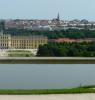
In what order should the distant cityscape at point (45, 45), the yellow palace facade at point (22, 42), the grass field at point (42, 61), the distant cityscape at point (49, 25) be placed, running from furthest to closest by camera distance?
the distant cityscape at point (49, 25) → the yellow palace facade at point (22, 42) → the distant cityscape at point (45, 45) → the grass field at point (42, 61)

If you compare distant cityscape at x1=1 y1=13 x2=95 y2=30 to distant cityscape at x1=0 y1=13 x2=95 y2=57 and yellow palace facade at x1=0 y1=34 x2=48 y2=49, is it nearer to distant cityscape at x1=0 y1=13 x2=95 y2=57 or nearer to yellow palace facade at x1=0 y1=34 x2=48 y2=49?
distant cityscape at x1=0 y1=13 x2=95 y2=57

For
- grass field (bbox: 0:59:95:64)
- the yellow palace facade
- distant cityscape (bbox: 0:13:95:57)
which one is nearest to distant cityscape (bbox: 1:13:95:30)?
distant cityscape (bbox: 0:13:95:57)

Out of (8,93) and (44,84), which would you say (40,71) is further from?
(8,93)

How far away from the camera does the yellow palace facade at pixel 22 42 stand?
32.2 metres

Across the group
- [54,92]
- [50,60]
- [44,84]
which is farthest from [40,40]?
[54,92]

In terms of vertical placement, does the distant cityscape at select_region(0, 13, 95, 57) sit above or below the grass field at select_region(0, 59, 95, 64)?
below

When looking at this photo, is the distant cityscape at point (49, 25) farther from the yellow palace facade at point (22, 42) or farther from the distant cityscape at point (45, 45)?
the yellow palace facade at point (22, 42)

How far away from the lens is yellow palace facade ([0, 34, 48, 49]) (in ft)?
106

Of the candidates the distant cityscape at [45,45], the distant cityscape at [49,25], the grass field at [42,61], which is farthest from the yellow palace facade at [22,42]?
the distant cityscape at [49,25]

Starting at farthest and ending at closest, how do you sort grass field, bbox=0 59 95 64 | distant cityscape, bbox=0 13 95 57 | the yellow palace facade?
1. the yellow palace facade
2. distant cityscape, bbox=0 13 95 57
3. grass field, bbox=0 59 95 64

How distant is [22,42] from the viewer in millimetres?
32969

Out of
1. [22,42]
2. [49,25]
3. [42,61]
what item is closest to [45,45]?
[22,42]

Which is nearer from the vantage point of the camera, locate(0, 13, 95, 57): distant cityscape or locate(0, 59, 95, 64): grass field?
locate(0, 59, 95, 64): grass field

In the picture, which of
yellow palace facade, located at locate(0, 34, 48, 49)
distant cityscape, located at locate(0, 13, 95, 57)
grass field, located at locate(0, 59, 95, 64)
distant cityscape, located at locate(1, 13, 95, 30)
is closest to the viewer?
grass field, located at locate(0, 59, 95, 64)
